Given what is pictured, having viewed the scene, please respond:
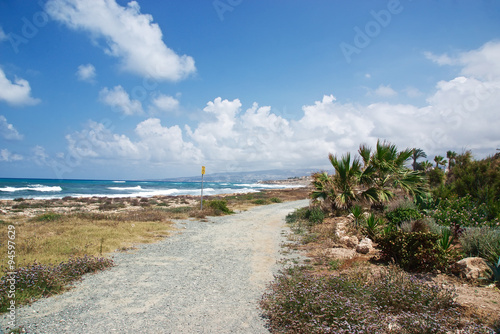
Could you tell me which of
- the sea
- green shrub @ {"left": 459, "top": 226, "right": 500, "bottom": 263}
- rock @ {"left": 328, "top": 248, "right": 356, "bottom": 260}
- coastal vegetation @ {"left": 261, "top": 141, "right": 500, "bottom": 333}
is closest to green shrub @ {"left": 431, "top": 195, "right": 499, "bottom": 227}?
coastal vegetation @ {"left": 261, "top": 141, "right": 500, "bottom": 333}

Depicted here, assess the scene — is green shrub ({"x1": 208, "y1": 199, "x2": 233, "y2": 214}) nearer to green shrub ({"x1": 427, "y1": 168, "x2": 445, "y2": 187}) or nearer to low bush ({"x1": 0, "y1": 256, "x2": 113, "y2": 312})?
green shrub ({"x1": 427, "y1": 168, "x2": 445, "y2": 187})

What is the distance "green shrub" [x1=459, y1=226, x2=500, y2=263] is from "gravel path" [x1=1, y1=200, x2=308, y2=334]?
440cm

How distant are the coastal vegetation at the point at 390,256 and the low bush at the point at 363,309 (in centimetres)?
1

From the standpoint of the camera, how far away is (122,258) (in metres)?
7.60

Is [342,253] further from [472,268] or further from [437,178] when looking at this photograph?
[437,178]

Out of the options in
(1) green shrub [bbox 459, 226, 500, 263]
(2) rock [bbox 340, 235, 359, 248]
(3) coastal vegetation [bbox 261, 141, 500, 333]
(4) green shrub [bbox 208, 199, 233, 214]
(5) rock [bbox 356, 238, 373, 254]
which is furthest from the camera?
(4) green shrub [bbox 208, 199, 233, 214]

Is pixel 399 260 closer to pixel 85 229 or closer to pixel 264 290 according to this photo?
pixel 264 290

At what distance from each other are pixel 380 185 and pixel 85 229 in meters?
12.2

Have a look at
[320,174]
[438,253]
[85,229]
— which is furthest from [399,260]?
[85,229]

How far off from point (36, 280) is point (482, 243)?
9074 millimetres

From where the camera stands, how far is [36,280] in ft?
16.6

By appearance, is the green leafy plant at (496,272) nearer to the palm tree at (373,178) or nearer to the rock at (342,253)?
the rock at (342,253)

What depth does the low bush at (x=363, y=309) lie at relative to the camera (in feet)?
10.6

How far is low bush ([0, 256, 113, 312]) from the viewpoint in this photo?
15.0 ft
